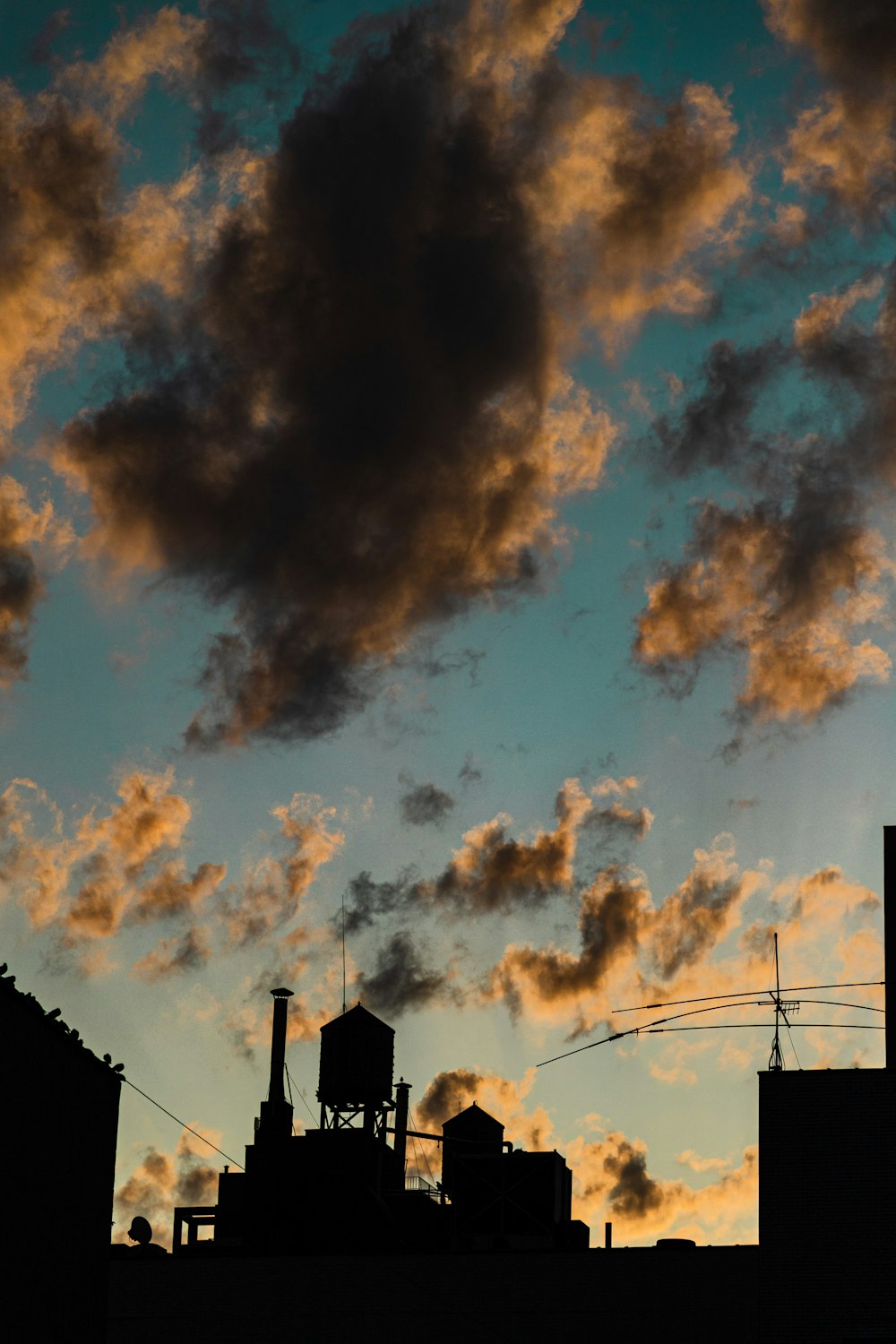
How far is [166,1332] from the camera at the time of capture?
4328 centimetres

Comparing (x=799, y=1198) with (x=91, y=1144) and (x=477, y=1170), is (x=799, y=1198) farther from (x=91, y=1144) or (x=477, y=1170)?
(x=477, y=1170)

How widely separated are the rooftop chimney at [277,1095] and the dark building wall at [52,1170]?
3148 cm

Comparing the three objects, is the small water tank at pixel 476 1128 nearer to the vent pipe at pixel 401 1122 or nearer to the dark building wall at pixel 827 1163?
the vent pipe at pixel 401 1122

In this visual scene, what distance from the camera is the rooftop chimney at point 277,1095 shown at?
201 feet

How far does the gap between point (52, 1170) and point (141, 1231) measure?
22.8 meters

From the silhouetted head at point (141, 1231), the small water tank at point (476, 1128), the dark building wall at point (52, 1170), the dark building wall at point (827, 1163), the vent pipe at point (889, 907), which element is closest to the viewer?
the dark building wall at point (52, 1170)

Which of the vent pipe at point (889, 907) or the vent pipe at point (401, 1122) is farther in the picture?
the vent pipe at point (401, 1122)

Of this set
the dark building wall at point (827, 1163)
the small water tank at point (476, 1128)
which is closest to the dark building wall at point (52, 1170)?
the dark building wall at point (827, 1163)

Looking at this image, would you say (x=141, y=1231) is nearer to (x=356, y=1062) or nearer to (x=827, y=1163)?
→ (x=356, y=1062)

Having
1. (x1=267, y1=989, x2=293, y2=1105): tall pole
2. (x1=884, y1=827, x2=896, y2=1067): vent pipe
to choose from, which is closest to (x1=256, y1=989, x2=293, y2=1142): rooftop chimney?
(x1=267, y1=989, x2=293, y2=1105): tall pole

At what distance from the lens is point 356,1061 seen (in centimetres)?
6128

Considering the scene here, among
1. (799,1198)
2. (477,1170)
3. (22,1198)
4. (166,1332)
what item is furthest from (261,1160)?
(22,1198)

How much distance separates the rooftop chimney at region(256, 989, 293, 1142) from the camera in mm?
61250

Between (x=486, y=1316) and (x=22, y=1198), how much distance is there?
19301 mm
